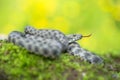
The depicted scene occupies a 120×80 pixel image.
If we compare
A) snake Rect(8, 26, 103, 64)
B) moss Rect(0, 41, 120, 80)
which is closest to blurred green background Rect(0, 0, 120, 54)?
snake Rect(8, 26, 103, 64)

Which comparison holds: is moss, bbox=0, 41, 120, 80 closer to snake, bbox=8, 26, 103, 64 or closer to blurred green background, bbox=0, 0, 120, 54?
snake, bbox=8, 26, 103, 64

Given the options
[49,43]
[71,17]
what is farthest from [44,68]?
[71,17]

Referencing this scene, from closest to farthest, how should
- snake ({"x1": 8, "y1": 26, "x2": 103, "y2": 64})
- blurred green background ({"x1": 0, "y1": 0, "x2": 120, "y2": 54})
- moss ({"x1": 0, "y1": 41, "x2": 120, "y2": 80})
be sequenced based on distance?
1. moss ({"x1": 0, "y1": 41, "x2": 120, "y2": 80})
2. snake ({"x1": 8, "y1": 26, "x2": 103, "y2": 64})
3. blurred green background ({"x1": 0, "y1": 0, "x2": 120, "y2": 54})

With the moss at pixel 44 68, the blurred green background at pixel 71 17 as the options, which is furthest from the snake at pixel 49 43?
the blurred green background at pixel 71 17

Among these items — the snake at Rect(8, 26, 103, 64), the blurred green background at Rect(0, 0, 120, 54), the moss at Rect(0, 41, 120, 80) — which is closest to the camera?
the moss at Rect(0, 41, 120, 80)

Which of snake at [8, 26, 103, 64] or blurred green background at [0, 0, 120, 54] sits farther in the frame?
blurred green background at [0, 0, 120, 54]

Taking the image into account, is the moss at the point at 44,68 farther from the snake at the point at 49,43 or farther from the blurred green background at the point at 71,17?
the blurred green background at the point at 71,17

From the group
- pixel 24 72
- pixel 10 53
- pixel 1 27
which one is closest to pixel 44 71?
pixel 24 72
